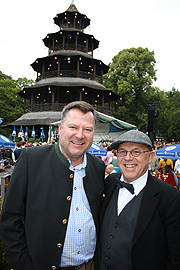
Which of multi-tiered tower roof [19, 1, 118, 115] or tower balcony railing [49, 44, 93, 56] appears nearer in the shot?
multi-tiered tower roof [19, 1, 118, 115]

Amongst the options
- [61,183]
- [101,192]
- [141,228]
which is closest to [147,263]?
[141,228]

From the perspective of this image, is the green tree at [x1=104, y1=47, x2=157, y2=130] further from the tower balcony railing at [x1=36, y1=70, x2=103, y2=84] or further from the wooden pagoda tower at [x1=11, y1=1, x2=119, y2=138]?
the tower balcony railing at [x1=36, y1=70, x2=103, y2=84]

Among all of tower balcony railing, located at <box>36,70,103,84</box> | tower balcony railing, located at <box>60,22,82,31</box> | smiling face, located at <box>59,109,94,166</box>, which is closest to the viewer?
smiling face, located at <box>59,109,94,166</box>

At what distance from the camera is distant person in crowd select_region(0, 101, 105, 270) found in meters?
1.90

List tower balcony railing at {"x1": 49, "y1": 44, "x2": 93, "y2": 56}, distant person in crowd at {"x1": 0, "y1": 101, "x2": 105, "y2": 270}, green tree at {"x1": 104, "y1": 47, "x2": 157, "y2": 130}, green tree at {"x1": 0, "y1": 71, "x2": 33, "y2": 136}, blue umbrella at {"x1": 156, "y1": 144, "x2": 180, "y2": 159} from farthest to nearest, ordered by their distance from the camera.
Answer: green tree at {"x1": 0, "y1": 71, "x2": 33, "y2": 136}, green tree at {"x1": 104, "y1": 47, "x2": 157, "y2": 130}, tower balcony railing at {"x1": 49, "y1": 44, "x2": 93, "y2": 56}, blue umbrella at {"x1": 156, "y1": 144, "x2": 180, "y2": 159}, distant person in crowd at {"x1": 0, "y1": 101, "x2": 105, "y2": 270}

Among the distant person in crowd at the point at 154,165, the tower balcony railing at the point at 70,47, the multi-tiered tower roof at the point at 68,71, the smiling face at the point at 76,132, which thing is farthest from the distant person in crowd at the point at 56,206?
the tower balcony railing at the point at 70,47

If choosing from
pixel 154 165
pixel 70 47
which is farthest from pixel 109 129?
pixel 70 47

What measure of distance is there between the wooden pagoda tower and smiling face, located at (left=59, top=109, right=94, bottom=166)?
20.6 metres

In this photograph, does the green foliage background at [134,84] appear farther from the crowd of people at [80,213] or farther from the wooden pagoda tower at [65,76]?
the crowd of people at [80,213]

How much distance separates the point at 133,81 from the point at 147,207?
34.5 m

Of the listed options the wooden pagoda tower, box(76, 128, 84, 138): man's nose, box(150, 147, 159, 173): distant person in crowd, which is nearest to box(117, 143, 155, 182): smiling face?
box(76, 128, 84, 138): man's nose

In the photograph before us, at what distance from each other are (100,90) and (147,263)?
24.1m

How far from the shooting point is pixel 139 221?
1.95 metres

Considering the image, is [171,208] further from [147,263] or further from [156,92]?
[156,92]
